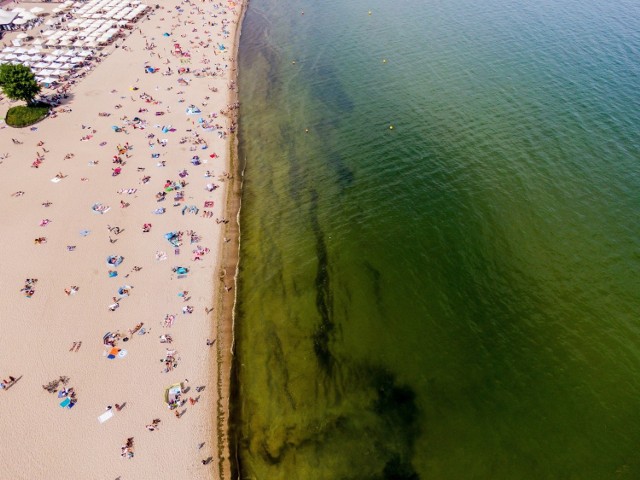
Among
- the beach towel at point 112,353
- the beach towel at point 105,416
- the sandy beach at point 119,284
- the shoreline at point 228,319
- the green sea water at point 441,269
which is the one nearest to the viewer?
the sandy beach at point 119,284

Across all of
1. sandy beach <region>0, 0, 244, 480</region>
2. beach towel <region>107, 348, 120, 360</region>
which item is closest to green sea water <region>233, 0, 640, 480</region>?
sandy beach <region>0, 0, 244, 480</region>

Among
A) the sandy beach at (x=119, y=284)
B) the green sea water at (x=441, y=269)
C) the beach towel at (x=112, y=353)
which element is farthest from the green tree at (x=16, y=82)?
the beach towel at (x=112, y=353)

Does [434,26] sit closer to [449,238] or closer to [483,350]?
[449,238]

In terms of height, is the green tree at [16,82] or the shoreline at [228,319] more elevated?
the green tree at [16,82]

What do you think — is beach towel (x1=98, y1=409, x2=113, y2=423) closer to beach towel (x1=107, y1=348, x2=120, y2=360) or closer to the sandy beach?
the sandy beach

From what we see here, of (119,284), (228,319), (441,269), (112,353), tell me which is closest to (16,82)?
(119,284)

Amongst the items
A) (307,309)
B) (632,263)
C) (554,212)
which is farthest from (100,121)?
(632,263)

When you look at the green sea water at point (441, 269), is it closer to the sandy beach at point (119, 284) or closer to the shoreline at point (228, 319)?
the shoreline at point (228, 319)
